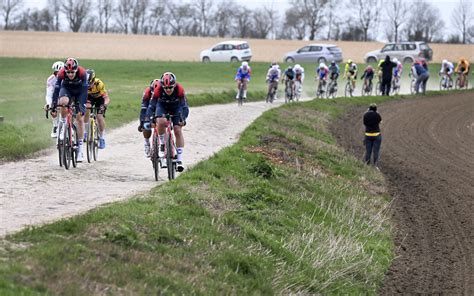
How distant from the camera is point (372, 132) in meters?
26.0

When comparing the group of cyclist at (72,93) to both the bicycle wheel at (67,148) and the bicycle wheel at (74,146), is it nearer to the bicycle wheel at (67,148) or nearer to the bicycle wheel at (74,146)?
the bicycle wheel at (74,146)

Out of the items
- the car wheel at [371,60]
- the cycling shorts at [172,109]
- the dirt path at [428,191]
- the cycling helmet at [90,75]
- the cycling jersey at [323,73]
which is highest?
the cycling helmet at [90,75]

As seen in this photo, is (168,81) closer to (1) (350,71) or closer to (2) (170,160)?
(2) (170,160)

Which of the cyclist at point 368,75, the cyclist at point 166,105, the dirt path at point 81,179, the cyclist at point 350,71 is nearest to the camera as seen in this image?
the dirt path at point 81,179

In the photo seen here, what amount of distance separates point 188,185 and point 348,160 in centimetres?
1120

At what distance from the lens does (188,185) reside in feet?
50.2

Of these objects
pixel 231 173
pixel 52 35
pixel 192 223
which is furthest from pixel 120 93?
pixel 52 35

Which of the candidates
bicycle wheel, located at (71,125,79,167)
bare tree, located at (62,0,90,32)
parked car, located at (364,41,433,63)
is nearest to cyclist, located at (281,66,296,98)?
bicycle wheel, located at (71,125,79,167)

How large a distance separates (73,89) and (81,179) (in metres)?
2.12

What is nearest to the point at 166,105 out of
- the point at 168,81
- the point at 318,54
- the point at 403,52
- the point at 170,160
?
the point at 168,81

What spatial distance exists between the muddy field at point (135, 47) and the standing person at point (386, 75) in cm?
3597

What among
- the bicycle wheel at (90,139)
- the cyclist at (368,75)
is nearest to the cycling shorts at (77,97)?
the bicycle wheel at (90,139)

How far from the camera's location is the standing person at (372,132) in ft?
84.1

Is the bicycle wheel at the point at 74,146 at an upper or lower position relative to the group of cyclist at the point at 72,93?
lower
